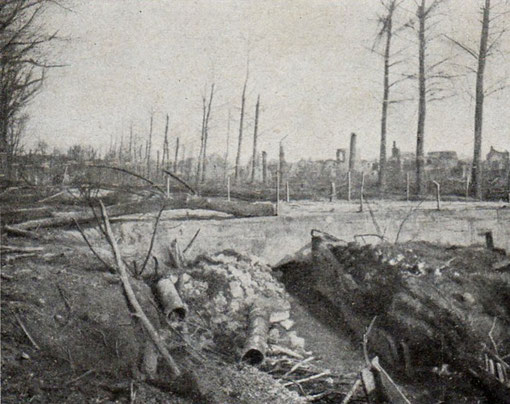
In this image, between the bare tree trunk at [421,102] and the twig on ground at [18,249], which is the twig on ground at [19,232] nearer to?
the twig on ground at [18,249]

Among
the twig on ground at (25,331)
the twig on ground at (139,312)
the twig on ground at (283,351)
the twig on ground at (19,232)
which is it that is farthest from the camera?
the twig on ground at (283,351)

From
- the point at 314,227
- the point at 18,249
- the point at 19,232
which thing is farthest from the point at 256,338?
the point at 19,232

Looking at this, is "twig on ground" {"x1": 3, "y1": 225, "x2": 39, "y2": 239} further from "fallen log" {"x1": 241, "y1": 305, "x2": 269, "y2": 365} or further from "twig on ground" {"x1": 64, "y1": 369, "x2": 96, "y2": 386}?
"fallen log" {"x1": 241, "y1": 305, "x2": 269, "y2": 365}

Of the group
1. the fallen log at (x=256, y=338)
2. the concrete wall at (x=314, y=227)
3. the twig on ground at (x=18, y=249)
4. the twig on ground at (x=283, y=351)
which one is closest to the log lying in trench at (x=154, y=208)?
the concrete wall at (x=314, y=227)

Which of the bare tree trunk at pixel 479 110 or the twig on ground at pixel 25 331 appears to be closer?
the twig on ground at pixel 25 331

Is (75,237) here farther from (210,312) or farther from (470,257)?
(470,257)

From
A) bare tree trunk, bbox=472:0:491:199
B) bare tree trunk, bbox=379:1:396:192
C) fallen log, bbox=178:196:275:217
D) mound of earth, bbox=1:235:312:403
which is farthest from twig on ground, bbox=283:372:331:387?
bare tree trunk, bbox=379:1:396:192
